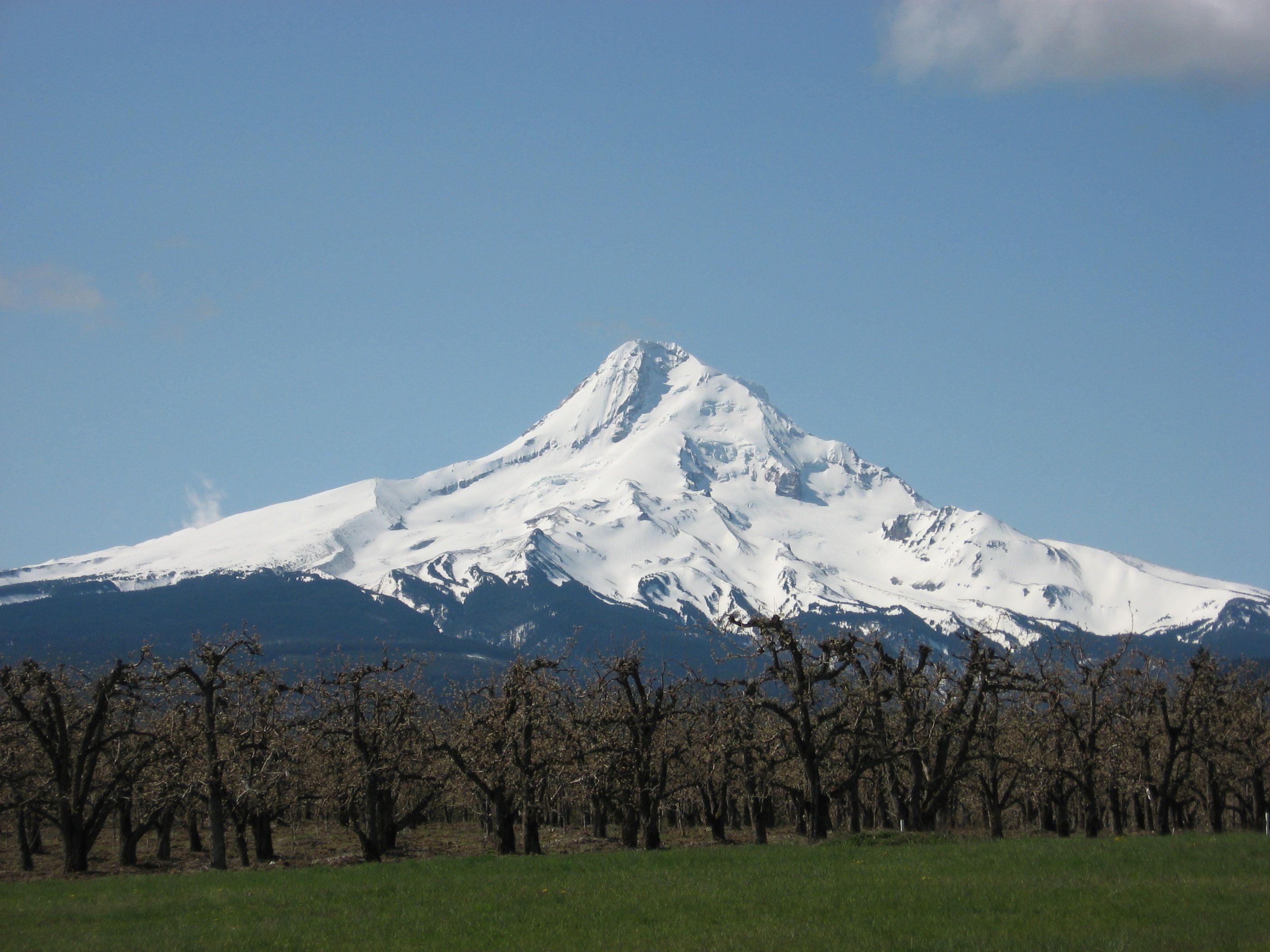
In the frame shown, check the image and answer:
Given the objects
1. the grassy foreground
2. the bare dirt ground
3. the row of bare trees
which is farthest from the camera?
the bare dirt ground

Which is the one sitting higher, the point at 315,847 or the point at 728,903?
the point at 728,903

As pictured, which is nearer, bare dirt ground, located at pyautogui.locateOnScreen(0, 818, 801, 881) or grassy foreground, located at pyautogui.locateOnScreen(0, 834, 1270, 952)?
grassy foreground, located at pyautogui.locateOnScreen(0, 834, 1270, 952)

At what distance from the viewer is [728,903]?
24844mm

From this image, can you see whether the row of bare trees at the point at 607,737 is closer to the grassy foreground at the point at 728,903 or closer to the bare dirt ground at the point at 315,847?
the bare dirt ground at the point at 315,847

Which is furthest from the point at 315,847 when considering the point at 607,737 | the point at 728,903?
the point at 728,903

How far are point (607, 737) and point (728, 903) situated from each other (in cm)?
1806

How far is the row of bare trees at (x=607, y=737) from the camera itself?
40031 millimetres

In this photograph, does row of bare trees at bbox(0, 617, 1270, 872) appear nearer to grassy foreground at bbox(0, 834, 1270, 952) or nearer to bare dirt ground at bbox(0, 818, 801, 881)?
bare dirt ground at bbox(0, 818, 801, 881)

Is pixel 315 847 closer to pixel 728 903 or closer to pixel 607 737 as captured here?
pixel 607 737

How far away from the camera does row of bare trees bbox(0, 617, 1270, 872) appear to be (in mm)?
40031

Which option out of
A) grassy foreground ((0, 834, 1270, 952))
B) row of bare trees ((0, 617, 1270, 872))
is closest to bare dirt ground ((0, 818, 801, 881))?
row of bare trees ((0, 617, 1270, 872))

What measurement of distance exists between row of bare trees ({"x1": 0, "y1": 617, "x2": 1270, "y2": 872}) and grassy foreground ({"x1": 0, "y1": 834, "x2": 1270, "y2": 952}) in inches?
246

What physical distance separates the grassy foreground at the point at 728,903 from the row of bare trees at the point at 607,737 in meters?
6.24

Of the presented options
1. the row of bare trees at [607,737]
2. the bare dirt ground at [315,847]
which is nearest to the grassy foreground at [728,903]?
the row of bare trees at [607,737]
